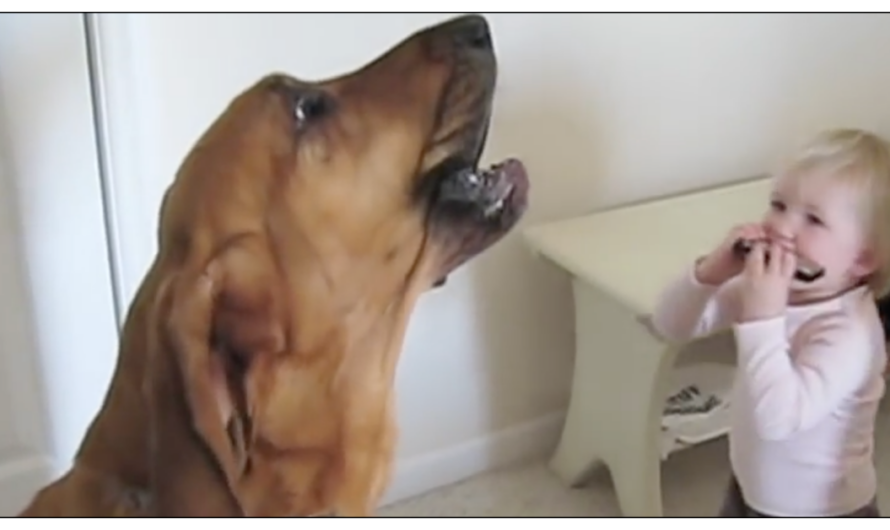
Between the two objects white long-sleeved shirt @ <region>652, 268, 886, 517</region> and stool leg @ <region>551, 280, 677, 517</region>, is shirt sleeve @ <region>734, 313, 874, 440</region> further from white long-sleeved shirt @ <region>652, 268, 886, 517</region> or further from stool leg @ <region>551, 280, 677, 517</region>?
stool leg @ <region>551, 280, 677, 517</region>

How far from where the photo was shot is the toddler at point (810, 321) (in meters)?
1.30

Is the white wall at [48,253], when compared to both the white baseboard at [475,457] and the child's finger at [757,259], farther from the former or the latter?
the child's finger at [757,259]

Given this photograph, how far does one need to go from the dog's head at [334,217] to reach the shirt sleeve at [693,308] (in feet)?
1.33

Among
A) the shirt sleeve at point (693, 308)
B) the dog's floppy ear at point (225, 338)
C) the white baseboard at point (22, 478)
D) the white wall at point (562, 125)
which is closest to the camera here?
the dog's floppy ear at point (225, 338)

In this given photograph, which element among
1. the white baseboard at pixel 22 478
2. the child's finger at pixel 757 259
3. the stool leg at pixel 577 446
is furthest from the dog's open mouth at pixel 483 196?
the stool leg at pixel 577 446

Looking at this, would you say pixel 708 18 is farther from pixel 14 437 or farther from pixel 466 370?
pixel 14 437

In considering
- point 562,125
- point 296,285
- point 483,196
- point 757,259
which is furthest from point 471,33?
point 562,125

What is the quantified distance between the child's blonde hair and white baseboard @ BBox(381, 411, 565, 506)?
0.76 metres

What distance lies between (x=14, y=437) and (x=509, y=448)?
0.74 metres

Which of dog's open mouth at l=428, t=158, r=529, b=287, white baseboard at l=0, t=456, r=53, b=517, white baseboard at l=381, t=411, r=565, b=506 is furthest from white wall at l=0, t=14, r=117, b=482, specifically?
dog's open mouth at l=428, t=158, r=529, b=287

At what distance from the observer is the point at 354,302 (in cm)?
97

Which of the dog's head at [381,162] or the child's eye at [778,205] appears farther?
the child's eye at [778,205]
